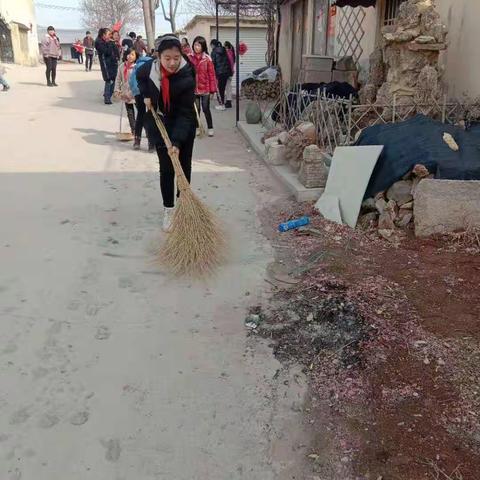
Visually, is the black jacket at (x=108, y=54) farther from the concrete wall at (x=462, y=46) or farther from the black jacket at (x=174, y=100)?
the black jacket at (x=174, y=100)

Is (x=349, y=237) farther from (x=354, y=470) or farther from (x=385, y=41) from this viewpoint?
(x=385, y=41)

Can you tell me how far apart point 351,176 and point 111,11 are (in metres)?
52.8

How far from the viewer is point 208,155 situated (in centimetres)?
736

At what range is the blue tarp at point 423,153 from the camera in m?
4.01

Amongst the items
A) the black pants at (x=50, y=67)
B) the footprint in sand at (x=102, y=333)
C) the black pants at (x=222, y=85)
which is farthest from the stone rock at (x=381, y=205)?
the black pants at (x=50, y=67)

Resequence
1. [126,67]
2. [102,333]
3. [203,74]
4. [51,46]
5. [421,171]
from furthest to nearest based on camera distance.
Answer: [51,46], [203,74], [126,67], [421,171], [102,333]

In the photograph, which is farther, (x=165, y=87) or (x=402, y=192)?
(x=402, y=192)

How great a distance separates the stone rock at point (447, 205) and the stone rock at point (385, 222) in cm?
23

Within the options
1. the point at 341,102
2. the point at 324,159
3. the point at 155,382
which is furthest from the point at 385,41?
the point at 155,382

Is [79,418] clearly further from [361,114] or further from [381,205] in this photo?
[361,114]

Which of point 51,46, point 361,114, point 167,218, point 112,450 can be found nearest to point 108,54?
point 51,46

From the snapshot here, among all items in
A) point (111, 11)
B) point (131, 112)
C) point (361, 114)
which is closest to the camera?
point (361, 114)

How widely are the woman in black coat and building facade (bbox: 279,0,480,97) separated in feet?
11.2

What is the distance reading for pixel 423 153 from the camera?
162 inches
